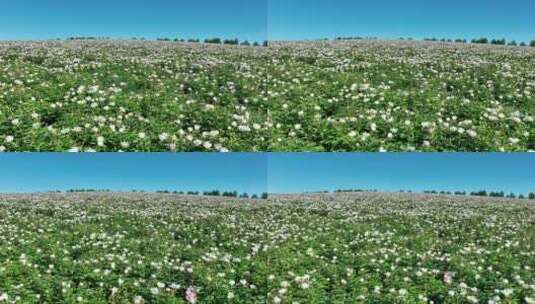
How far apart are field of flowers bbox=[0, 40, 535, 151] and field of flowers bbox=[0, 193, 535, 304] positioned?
155 cm

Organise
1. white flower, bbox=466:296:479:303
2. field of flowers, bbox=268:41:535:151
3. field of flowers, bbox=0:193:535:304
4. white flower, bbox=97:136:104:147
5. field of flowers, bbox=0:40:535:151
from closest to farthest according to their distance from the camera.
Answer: white flower, bbox=466:296:479:303, field of flowers, bbox=0:193:535:304, white flower, bbox=97:136:104:147, field of flowers, bbox=0:40:535:151, field of flowers, bbox=268:41:535:151

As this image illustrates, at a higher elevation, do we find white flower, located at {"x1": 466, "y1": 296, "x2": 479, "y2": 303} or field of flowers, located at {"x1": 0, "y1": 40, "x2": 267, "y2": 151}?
field of flowers, located at {"x1": 0, "y1": 40, "x2": 267, "y2": 151}

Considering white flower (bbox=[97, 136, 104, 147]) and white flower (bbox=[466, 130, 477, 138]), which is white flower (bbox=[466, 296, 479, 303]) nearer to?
white flower (bbox=[466, 130, 477, 138])

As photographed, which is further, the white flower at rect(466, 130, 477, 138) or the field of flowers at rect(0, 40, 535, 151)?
the white flower at rect(466, 130, 477, 138)

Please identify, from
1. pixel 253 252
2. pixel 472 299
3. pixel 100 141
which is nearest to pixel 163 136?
pixel 100 141

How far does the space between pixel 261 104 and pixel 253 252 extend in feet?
7.91

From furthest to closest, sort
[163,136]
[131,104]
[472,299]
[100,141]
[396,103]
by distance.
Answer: [396,103] → [131,104] → [163,136] → [100,141] → [472,299]

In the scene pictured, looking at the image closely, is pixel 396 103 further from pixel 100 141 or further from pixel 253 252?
pixel 100 141

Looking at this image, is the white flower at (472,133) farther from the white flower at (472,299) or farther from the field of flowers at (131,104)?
the field of flowers at (131,104)

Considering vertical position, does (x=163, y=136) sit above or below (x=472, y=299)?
above

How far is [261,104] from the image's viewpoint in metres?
10.1

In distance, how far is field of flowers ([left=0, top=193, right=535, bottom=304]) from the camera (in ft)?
26.9

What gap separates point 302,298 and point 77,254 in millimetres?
3276

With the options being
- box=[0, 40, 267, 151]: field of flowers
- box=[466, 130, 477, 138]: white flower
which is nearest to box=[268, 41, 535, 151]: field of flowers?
box=[466, 130, 477, 138]: white flower
